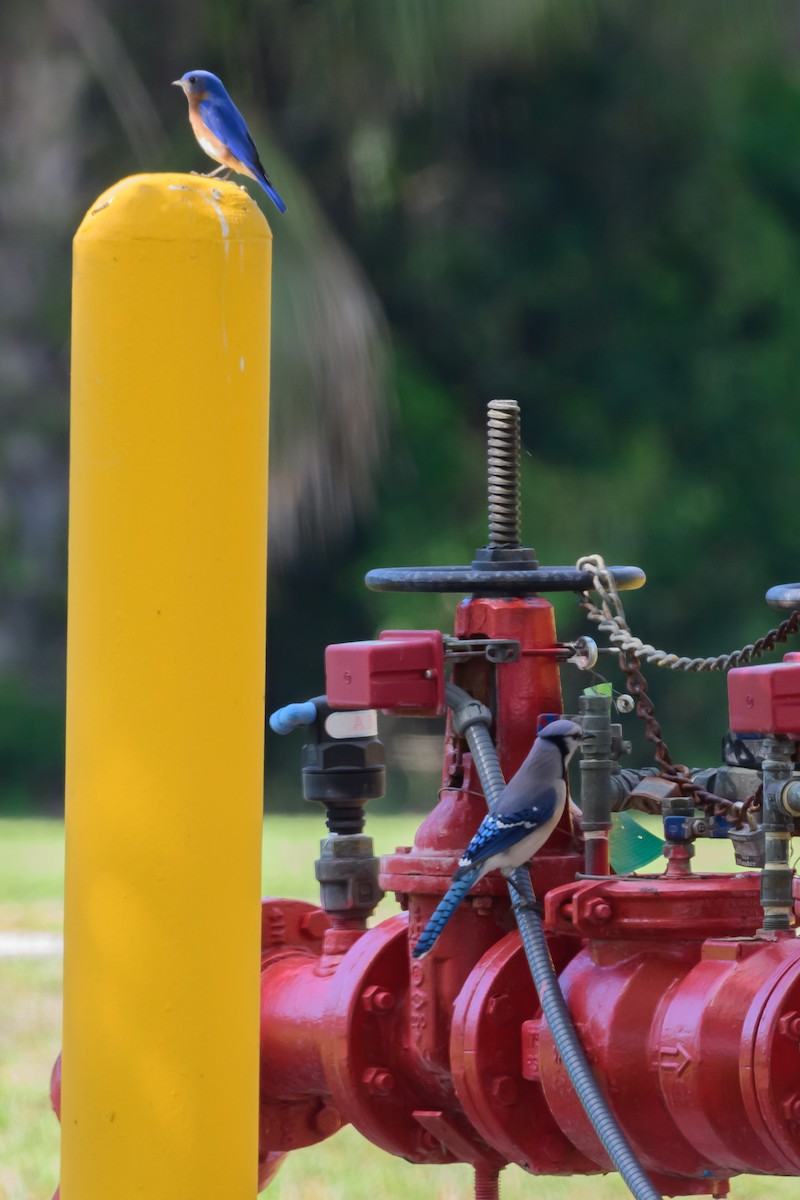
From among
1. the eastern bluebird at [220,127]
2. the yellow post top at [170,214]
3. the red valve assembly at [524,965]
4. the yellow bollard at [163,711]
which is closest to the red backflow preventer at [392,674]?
the red valve assembly at [524,965]

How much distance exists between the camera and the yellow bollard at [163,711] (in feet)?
4.67

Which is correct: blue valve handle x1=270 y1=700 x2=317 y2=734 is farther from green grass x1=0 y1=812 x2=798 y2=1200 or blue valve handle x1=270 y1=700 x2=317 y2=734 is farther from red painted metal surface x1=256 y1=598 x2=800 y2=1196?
green grass x1=0 y1=812 x2=798 y2=1200

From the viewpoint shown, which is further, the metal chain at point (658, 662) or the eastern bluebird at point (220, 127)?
the eastern bluebird at point (220, 127)

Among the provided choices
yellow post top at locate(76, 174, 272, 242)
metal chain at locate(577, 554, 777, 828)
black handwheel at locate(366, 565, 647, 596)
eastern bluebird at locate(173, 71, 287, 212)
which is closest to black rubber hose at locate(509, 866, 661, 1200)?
metal chain at locate(577, 554, 777, 828)

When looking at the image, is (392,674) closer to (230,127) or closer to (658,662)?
(658,662)

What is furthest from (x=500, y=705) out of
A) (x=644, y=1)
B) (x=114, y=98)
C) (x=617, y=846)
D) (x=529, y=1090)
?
(x=644, y=1)

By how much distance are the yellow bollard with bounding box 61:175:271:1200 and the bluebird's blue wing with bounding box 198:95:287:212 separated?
512 mm

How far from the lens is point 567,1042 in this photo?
155 centimetres

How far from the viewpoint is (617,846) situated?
180 cm

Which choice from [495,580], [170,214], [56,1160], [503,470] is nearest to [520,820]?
[495,580]

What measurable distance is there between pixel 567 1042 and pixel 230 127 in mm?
918

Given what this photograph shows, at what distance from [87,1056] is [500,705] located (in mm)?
508

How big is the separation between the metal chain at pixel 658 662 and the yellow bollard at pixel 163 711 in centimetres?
36

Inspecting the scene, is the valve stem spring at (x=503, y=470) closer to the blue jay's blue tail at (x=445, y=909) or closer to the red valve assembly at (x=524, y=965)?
the red valve assembly at (x=524, y=965)
